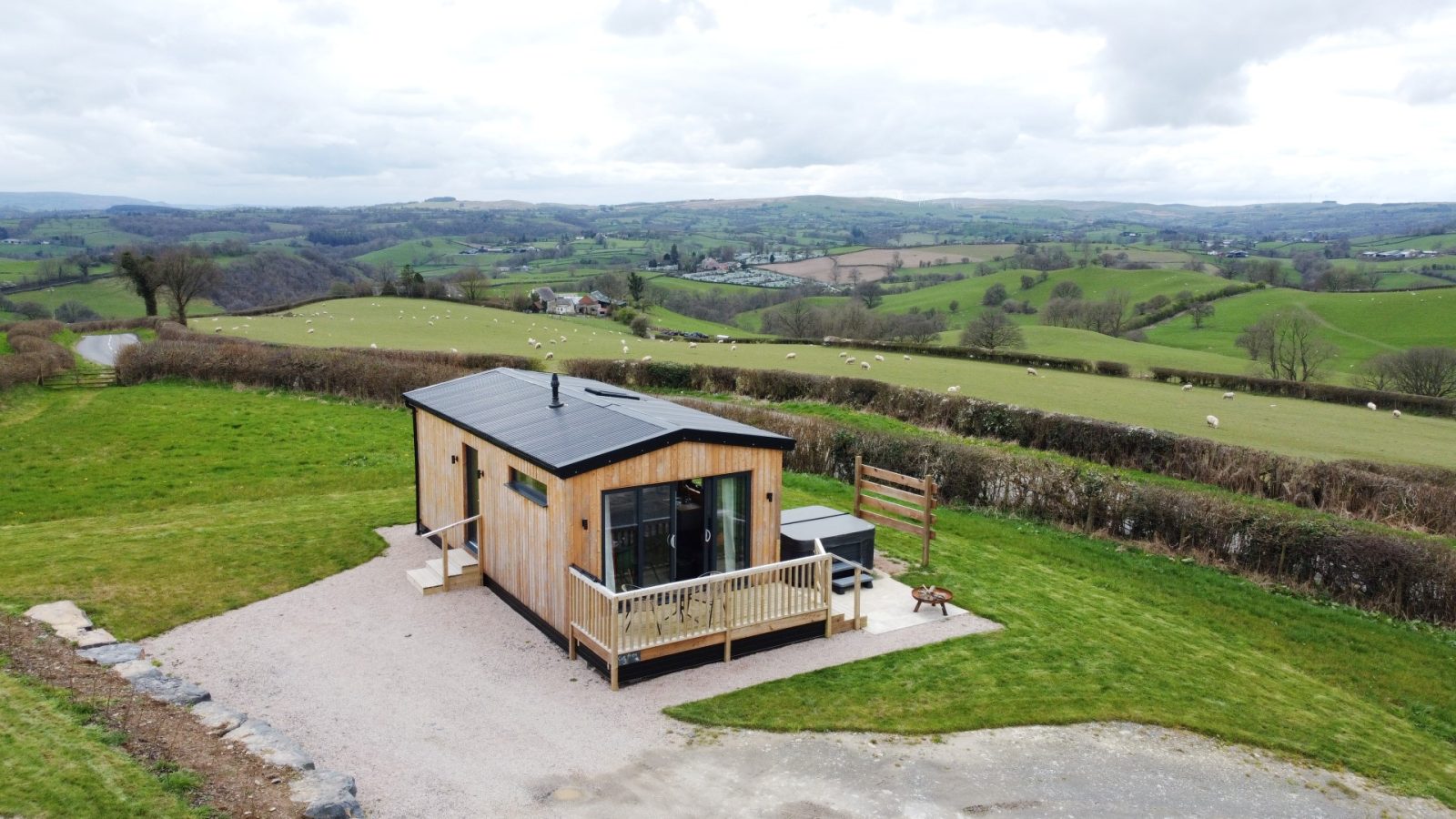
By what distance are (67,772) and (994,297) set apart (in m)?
103

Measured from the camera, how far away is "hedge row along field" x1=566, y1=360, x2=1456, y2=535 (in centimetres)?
1939

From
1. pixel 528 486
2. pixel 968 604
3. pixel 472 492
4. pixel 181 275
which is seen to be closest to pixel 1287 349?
pixel 968 604

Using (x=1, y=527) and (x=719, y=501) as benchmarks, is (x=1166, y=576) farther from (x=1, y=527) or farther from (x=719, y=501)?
(x=1, y=527)

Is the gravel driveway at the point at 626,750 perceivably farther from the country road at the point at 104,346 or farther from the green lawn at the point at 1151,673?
the country road at the point at 104,346

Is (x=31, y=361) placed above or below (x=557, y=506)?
below

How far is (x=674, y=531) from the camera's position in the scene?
11547mm

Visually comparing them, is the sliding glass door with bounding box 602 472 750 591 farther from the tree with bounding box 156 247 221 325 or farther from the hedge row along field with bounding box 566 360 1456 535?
the tree with bounding box 156 247 221 325

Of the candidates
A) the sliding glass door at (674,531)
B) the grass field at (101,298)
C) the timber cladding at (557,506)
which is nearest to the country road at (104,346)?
the timber cladding at (557,506)

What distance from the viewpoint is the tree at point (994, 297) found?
10174 cm

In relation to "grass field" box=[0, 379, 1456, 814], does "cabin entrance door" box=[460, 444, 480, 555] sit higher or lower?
higher

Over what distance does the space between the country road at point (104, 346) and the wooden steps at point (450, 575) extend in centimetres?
2649

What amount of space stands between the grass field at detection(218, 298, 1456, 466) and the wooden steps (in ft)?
65.5

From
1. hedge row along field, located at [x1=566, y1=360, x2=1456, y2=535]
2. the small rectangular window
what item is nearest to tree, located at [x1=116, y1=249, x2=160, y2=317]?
hedge row along field, located at [x1=566, y1=360, x2=1456, y2=535]

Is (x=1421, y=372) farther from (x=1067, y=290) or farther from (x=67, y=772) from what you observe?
(x=1067, y=290)
